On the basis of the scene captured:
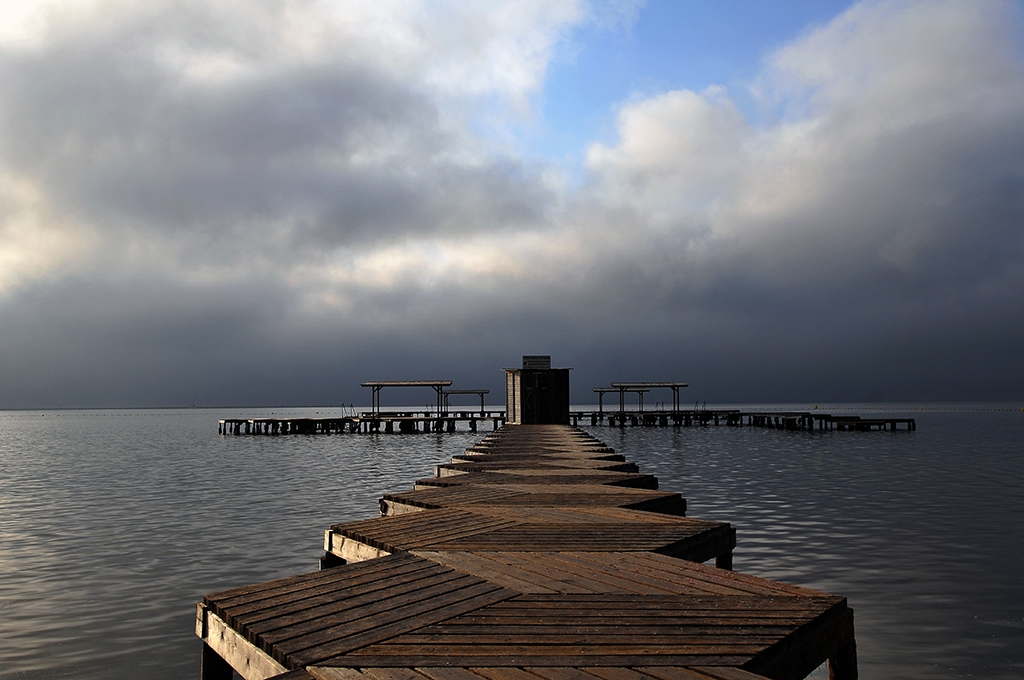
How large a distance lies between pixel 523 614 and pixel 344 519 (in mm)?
13268

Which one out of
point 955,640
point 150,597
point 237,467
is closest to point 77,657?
point 150,597

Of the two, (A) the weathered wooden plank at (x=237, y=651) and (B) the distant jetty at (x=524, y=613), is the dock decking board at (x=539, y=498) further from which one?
(A) the weathered wooden plank at (x=237, y=651)

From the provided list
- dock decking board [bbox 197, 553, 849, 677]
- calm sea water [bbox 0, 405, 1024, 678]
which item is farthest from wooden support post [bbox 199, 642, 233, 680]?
calm sea water [bbox 0, 405, 1024, 678]

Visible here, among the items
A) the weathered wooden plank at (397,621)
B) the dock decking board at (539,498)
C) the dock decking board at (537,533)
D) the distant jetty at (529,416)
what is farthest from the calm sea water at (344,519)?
the distant jetty at (529,416)

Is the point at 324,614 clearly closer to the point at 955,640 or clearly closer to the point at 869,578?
the point at 955,640

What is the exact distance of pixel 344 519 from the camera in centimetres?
1680

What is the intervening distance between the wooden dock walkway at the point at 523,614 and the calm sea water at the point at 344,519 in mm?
3336

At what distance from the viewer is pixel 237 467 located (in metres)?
31.5

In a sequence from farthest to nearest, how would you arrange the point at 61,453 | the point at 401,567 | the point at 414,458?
1. the point at 61,453
2. the point at 414,458
3. the point at 401,567

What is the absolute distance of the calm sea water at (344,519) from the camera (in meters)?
8.33

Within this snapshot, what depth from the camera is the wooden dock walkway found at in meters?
3.73

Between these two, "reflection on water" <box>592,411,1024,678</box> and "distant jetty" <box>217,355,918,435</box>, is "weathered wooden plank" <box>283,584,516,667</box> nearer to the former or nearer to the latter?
"reflection on water" <box>592,411,1024,678</box>

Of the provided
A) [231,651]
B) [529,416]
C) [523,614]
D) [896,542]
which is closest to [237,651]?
[231,651]

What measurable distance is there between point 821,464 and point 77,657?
98.1 ft
